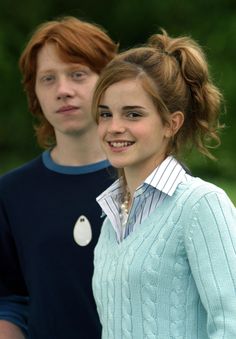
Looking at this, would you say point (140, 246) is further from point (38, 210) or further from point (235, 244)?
point (38, 210)

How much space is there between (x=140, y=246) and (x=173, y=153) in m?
0.28

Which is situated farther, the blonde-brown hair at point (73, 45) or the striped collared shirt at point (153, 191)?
the blonde-brown hair at point (73, 45)

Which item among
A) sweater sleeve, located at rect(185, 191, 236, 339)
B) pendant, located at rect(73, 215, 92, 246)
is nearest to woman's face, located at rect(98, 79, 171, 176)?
sweater sleeve, located at rect(185, 191, 236, 339)

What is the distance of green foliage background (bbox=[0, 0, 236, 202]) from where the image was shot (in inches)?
397

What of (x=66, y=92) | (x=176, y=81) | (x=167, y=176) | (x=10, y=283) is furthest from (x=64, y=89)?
(x=167, y=176)

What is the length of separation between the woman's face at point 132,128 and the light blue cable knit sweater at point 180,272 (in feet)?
0.40

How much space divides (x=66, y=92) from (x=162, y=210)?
91 centimetres

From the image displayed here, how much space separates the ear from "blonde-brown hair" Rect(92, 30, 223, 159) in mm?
12

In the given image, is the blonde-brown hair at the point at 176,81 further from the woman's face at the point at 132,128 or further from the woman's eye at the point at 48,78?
the woman's eye at the point at 48,78

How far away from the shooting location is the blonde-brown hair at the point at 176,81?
2732mm

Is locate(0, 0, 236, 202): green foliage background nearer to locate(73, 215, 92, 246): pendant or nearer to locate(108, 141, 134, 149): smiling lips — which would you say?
locate(73, 215, 92, 246): pendant

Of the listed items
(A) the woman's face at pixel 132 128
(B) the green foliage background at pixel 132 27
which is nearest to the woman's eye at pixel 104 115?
(A) the woman's face at pixel 132 128

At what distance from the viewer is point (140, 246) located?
2625mm

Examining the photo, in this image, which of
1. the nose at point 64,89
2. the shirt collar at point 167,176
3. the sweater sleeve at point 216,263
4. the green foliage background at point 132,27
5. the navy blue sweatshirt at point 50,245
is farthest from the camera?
the green foliage background at point 132,27
